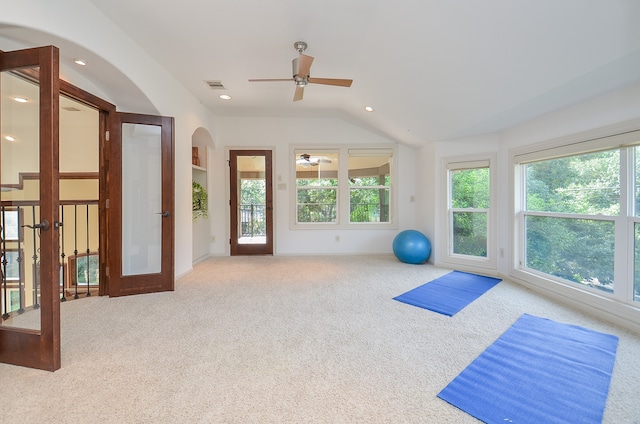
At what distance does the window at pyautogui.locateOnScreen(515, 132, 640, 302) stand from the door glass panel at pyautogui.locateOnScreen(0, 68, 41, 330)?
479cm

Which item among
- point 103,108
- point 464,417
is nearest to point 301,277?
point 464,417

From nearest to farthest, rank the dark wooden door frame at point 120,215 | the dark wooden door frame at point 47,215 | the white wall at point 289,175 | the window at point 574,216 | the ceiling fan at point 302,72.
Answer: the dark wooden door frame at point 47,215 < the window at point 574,216 < the ceiling fan at point 302,72 < the dark wooden door frame at point 120,215 < the white wall at point 289,175

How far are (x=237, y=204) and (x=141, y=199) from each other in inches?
90.0

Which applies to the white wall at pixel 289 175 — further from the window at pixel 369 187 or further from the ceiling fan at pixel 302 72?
the ceiling fan at pixel 302 72

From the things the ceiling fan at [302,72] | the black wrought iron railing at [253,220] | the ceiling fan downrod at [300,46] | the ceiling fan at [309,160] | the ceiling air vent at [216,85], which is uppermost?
the ceiling air vent at [216,85]

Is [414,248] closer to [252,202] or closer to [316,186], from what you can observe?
[316,186]

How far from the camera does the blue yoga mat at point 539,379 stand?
4.87 ft

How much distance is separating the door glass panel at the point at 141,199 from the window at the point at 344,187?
8.98 feet

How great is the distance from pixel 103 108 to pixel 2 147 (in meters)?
1.36

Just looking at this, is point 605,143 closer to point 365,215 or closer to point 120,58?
point 365,215

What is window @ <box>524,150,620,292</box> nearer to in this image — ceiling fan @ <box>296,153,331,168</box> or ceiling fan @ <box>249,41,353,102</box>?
ceiling fan @ <box>249,41,353,102</box>

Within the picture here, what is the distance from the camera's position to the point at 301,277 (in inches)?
164

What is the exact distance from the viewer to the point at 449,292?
3.42 m

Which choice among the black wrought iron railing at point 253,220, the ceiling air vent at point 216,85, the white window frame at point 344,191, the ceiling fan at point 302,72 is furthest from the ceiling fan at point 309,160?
the ceiling fan at point 302,72
